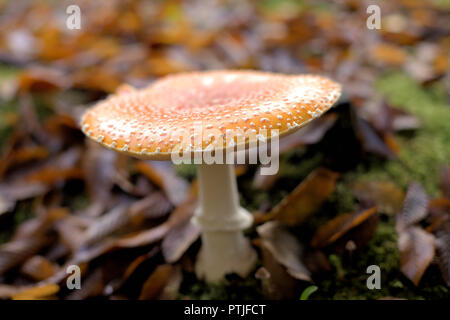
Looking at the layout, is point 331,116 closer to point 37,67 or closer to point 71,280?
point 71,280

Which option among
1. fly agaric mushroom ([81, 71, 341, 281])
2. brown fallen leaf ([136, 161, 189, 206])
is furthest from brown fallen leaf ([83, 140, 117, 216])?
fly agaric mushroom ([81, 71, 341, 281])

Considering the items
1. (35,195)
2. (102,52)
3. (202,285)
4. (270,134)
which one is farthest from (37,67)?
(270,134)

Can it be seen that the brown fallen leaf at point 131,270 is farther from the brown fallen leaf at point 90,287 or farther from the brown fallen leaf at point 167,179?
the brown fallen leaf at point 167,179

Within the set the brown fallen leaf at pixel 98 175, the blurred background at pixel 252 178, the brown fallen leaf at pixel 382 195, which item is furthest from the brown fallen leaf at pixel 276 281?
the brown fallen leaf at pixel 98 175

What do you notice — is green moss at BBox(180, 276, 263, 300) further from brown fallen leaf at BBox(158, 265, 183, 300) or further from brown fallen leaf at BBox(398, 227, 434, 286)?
brown fallen leaf at BBox(398, 227, 434, 286)

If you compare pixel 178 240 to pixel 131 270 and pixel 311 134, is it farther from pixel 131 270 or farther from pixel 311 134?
pixel 311 134

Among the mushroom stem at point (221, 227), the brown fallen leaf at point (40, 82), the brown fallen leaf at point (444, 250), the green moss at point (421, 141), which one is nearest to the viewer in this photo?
the brown fallen leaf at point (444, 250)
